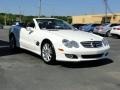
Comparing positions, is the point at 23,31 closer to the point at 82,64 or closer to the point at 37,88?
the point at 82,64

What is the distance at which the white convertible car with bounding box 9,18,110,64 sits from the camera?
952cm

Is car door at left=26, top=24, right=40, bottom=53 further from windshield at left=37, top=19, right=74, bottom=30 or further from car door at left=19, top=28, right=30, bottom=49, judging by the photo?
windshield at left=37, top=19, right=74, bottom=30

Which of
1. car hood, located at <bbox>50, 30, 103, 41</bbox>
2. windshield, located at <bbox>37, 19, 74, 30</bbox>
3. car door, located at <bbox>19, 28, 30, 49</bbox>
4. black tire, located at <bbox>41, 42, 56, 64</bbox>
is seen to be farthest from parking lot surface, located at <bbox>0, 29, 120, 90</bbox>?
windshield, located at <bbox>37, 19, 74, 30</bbox>

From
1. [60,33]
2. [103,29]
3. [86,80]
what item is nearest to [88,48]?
[60,33]

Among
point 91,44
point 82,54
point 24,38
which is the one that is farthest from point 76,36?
point 24,38

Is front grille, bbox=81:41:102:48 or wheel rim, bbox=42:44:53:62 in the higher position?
front grille, bbox=81:41:102:48

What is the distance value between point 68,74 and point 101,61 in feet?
8.13

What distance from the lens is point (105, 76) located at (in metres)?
8.38

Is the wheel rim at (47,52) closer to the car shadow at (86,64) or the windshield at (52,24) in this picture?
the car shadow at (86,64)

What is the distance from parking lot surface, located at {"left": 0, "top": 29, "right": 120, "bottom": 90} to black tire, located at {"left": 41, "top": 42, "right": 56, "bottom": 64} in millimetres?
181

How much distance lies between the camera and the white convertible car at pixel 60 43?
952 cm

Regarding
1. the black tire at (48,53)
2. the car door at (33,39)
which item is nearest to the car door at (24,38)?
the car door at (33,39)

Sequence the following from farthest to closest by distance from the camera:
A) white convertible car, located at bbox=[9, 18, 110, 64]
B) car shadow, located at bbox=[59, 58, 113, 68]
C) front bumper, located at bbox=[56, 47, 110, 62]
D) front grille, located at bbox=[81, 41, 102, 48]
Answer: car shadow, located at bbox=[59, 58, 113, 68] → front grille, located at bbox=[81, 41, 102, 48] → white convertible car, located at bbox=[9, 18, 110, 64] → front bumper, located at bbox=[56, 47, 110, 62]

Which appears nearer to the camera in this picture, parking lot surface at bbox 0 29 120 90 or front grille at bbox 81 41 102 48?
parking lot surface at bbox 0 29 120 90
